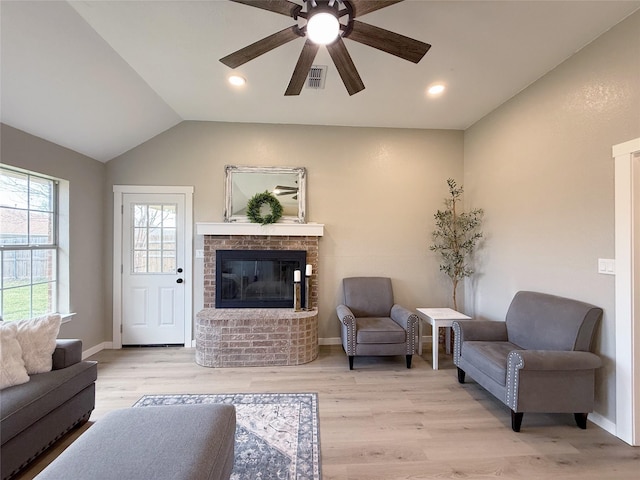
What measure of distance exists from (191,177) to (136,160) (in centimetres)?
75

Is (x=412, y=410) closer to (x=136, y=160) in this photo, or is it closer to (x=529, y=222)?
(x=529, y=222)

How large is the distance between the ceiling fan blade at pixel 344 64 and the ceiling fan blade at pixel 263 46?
0.79 feet

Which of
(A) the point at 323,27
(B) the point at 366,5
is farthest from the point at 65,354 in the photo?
(B) the point at 366,5

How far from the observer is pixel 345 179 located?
400 centimetres

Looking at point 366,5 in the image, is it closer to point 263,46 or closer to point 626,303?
point 263,46

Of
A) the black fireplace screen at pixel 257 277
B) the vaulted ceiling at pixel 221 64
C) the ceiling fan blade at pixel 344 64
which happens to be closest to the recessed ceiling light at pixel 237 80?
the vaulted ceiling at pixel 221 64

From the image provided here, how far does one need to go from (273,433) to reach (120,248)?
318 cm

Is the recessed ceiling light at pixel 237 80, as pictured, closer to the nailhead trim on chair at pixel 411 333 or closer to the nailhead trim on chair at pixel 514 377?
the nailhead trim on chair at pixel 411 333

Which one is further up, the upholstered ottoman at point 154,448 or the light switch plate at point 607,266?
the light switch plate at point 607,266

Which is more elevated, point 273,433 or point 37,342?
point 37,342

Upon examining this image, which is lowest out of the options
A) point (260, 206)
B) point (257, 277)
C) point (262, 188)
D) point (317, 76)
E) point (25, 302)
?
point (25, 302)

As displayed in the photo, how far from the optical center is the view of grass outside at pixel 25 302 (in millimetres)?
2707

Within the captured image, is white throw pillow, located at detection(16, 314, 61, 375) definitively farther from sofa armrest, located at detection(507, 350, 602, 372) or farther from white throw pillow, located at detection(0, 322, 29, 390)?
sofa armrest, located at detection(507, 350, 602, 372)

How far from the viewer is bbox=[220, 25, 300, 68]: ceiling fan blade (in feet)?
5.61
